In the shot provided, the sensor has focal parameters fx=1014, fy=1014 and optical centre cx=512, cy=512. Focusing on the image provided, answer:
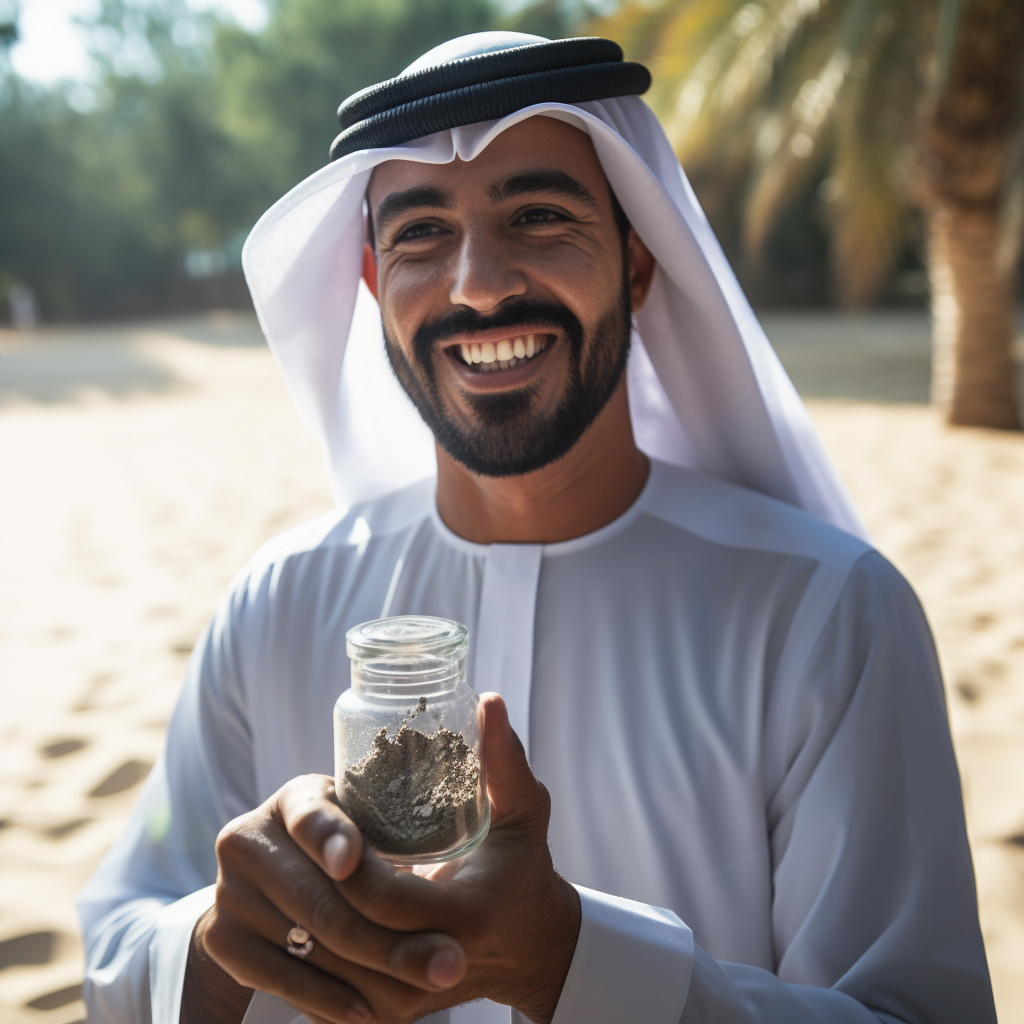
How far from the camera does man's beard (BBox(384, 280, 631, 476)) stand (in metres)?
1.64

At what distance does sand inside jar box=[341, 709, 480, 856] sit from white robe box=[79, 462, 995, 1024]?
26cm

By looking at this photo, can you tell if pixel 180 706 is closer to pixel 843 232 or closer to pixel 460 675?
pixel 460 675

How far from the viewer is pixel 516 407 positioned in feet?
5.42

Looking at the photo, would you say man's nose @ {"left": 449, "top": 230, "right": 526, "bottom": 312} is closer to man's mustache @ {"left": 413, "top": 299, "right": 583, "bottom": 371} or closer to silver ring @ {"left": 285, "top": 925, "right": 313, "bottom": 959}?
man's mustache @ {"left": 413, "top": 299, "right": 583, "bottom": 371}

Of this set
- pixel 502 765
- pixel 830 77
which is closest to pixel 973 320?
pixel 830 77

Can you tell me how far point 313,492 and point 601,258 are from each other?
5.80m

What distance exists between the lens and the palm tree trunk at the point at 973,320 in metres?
8.03

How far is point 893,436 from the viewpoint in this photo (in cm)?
855

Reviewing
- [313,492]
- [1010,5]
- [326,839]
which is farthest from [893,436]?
[326,839]

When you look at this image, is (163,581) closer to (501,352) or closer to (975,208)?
(501,352)

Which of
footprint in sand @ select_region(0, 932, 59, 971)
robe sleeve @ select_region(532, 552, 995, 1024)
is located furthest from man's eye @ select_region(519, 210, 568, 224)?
footprint in sand @ select_region(0, 932, 59, 971)

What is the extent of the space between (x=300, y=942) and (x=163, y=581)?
454 cm

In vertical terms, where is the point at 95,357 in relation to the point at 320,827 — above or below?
below

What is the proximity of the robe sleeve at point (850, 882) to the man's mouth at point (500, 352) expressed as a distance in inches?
24.4
